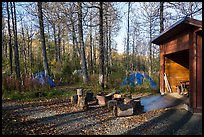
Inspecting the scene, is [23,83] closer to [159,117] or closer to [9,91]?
[9,91]

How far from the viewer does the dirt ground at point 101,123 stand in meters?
4.74

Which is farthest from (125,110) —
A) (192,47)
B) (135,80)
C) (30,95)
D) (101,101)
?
(135,80)

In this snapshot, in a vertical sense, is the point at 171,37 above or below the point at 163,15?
below

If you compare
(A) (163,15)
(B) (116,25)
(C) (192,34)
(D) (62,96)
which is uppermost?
(B) (116,25)

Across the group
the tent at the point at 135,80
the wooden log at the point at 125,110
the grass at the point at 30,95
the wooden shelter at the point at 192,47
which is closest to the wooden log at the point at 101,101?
the wooden log at the point at 125,110

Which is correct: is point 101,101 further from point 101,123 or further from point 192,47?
point 192,47

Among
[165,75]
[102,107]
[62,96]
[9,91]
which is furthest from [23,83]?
[165,75]

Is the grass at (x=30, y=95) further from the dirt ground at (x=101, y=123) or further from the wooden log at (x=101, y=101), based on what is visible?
the wooden log at (x=101, y=101)

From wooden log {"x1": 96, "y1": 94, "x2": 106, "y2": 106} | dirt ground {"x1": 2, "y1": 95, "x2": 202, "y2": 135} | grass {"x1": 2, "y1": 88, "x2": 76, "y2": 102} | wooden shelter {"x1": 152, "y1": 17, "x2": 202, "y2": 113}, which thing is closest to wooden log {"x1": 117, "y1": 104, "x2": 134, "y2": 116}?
dirt ground {"x1": 2, "y1": 95, "x2": 202, "y2": 135}

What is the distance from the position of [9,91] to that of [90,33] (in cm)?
1734

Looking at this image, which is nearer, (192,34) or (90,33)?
(192,34)

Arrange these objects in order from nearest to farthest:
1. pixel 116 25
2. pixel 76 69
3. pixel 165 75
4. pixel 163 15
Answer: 1. pixel 165 75
2. pixel 163 15
3. pixel 76 69
4. pixel 116 25

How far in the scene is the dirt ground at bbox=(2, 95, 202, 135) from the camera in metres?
4.74

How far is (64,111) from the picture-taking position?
7211mm
